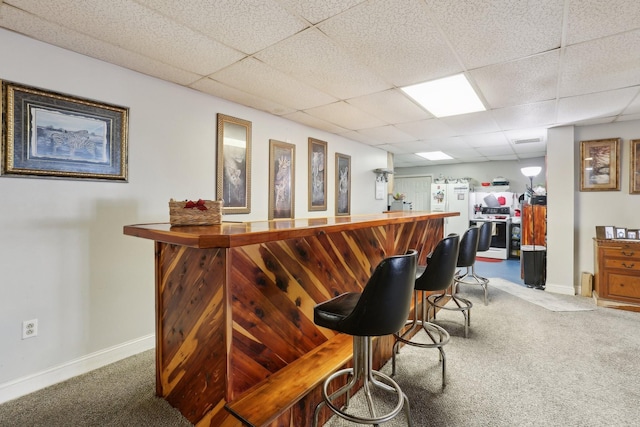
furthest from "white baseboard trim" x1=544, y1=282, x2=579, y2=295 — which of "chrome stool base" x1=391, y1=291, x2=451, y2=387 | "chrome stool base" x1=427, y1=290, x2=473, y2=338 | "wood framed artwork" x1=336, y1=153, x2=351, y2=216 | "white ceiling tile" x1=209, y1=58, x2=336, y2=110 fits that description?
"white ceiling tile" x1=209, y1=58, x2=336, y2=110

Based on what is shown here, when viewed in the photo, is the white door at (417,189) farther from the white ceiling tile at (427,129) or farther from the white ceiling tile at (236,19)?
the white ceiling tile at (236,19)

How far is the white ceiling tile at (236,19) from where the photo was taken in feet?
6.31

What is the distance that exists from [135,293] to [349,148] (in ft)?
14.0

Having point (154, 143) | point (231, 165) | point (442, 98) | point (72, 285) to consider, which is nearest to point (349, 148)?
point (442, 98)

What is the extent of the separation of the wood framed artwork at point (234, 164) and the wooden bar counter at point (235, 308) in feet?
5.29

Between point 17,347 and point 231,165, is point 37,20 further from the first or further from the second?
point 17,347

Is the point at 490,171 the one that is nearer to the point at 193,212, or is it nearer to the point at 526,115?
the point at 526,115

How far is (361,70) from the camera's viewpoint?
2846 millimetres

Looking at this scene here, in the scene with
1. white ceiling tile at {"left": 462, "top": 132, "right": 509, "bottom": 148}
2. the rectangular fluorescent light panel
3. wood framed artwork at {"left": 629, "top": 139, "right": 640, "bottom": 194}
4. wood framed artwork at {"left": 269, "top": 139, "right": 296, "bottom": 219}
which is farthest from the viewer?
white ceiling tile at {"left": 462, "top": 132, "right": 509, "bottom": 148}

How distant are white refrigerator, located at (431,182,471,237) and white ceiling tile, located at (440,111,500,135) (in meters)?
3.30

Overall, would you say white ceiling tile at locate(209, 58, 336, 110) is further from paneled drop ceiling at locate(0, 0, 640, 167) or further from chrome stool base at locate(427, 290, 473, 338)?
chrome stool base at locate(427, 290, 473, 338)

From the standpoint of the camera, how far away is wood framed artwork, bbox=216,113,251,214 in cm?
356

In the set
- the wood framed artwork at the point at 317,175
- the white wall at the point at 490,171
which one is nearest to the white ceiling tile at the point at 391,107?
the wood framed artwork at the point at 317,175

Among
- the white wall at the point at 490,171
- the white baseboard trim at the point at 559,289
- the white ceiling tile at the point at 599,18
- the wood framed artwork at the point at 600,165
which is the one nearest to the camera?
the white ceiling tile at the point at 599,18
